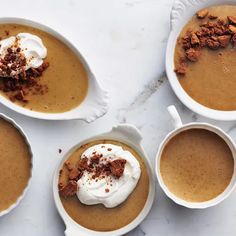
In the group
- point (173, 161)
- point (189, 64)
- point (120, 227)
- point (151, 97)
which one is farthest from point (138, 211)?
point (189, 64)

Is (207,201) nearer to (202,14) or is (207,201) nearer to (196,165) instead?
(196,165)

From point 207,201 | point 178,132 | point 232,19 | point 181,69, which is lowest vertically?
point 207,201

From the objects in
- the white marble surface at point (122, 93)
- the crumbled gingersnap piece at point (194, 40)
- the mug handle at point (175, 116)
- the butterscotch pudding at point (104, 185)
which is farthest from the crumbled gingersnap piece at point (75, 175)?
the crumbled gingersnap piece at point (194, 40)

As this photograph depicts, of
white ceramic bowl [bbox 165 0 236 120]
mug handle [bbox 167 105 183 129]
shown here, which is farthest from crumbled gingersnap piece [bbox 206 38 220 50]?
mug handle [bbox 167 105 183 129]

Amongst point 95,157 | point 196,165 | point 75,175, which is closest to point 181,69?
point 196,165

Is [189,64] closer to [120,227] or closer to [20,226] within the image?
[120,227]

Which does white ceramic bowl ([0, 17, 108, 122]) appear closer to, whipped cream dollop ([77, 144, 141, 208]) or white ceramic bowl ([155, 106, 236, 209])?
whipped cream dollop ([77, 144, 141, 208])
